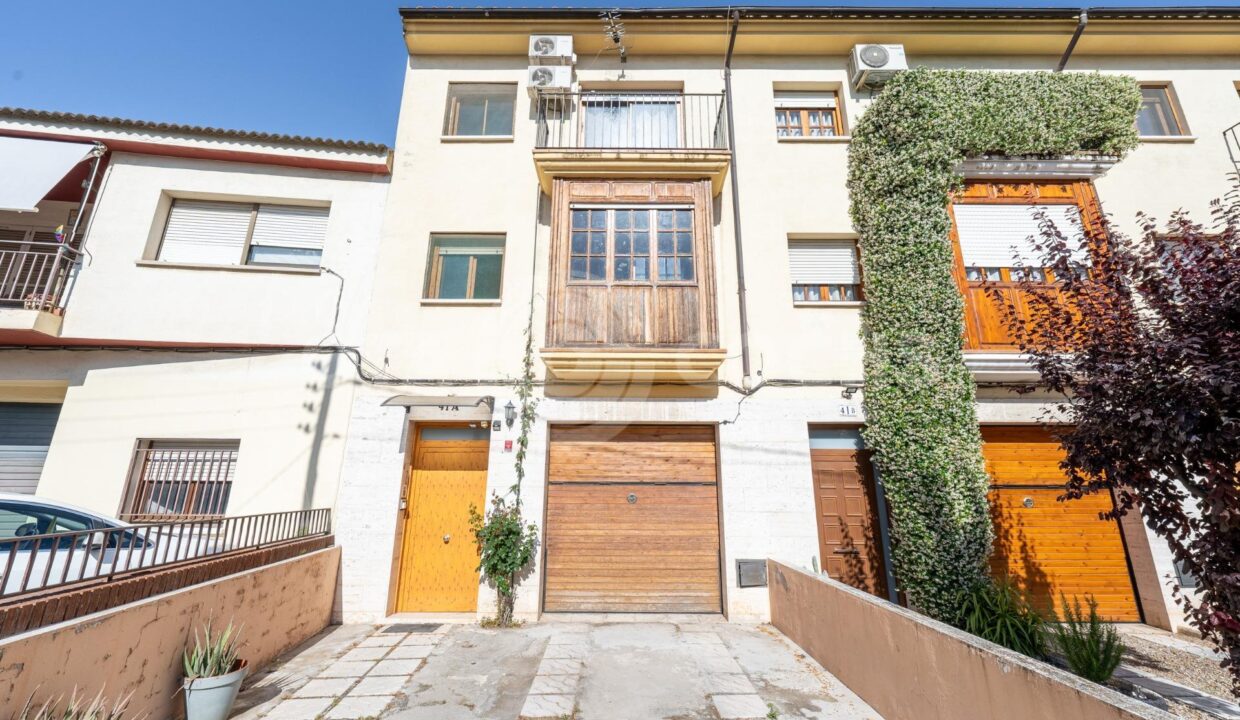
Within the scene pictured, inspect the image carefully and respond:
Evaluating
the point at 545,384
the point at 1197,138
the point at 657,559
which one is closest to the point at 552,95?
the point at 545,384

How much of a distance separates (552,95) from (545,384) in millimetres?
5414

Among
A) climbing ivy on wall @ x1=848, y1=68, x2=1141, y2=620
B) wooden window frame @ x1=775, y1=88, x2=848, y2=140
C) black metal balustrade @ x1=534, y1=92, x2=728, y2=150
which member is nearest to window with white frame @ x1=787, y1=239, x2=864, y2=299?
climbing ivy on wall @ x1=848, y1=68, x2=1141, y2=620

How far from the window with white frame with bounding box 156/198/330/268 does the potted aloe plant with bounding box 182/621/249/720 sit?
576cm

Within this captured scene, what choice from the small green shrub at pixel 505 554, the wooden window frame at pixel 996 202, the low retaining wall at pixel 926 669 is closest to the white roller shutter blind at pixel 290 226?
the small green shrub at pixel 505 554

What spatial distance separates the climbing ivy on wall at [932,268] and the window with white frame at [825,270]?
1.47 feet

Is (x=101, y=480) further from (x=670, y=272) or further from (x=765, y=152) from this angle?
(x=765, y=152)

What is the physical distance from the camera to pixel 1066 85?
26.2 feet

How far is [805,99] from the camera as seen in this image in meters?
9.12

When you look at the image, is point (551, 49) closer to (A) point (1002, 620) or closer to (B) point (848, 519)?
(B) point (848, 519)

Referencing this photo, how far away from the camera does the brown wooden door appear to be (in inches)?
276

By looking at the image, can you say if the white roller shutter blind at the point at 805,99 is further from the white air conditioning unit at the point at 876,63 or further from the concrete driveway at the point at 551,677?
the concrete driveway at the point at 551,677

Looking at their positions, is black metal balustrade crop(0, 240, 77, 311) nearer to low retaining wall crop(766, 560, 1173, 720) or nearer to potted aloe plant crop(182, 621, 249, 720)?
potted aloe plant crop(182, 621, 249, 720)

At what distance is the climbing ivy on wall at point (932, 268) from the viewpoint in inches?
251

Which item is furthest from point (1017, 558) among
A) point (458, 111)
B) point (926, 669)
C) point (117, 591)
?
point (458, 111)
